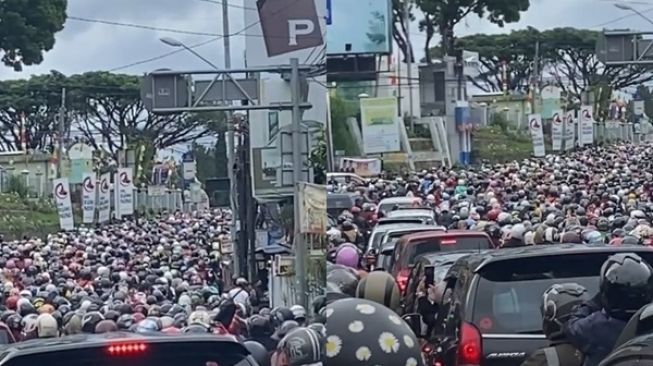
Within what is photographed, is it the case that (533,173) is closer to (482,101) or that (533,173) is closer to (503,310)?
(482,101)

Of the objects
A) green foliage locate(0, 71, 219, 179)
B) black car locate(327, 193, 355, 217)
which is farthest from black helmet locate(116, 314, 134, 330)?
green foliage locate(0, 71, 219, 179)

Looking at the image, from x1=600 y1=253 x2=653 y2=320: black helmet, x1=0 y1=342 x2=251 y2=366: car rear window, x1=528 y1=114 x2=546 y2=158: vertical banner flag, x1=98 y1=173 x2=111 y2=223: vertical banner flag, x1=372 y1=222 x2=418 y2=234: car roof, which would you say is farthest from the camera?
x1=98 y1=173 x2=111 y2=223: vertical banner flag

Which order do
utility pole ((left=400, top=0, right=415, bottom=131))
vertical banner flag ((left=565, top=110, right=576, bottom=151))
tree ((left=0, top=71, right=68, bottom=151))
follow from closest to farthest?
utility pole ((left=400, top=0, right=415, bottom=131)) → vertical banner flag ((left=565, top=110, right=576, bottom=151)) → tree ((left=0, top=71, right=68, bottom=151))

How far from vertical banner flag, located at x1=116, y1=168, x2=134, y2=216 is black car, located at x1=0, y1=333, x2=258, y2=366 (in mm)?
42555

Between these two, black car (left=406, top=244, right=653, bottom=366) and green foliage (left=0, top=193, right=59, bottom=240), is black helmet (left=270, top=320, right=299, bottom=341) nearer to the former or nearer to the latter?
black car (left=406, top=244, right=653, bottom=366)

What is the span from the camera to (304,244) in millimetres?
13117

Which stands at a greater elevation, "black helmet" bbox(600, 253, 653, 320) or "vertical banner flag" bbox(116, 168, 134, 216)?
"black helmet" bbox(600, 253, 653, 320)

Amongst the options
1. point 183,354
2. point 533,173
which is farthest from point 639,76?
point 183,354

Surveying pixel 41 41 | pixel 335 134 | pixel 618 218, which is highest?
pixel 41 41

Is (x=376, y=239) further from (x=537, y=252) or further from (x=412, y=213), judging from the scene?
(x=537, y=252)

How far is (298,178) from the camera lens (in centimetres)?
1845

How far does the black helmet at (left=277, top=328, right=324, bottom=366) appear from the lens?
662 centimetres

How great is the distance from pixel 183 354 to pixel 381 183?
33.0m

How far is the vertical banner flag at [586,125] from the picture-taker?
33.6 metres
